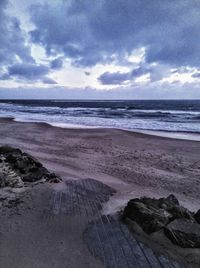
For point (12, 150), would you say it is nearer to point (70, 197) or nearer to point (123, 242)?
point (70, 197)

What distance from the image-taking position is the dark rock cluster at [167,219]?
127 inches

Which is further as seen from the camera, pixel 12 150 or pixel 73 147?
pixel 73 147

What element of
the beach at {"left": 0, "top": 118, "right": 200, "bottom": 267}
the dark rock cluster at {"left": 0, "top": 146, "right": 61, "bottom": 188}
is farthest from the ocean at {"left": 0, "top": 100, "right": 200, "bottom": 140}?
the dark rock cluster at {"left": 0, "top": 146, "right": 61, "bottom": 188}

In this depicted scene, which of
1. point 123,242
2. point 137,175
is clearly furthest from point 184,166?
point 123,242

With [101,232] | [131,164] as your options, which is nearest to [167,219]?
[101,232]

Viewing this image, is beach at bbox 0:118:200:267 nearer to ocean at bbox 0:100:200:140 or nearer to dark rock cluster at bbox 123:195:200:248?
dark rock cluster at bbox 123:195:200:248

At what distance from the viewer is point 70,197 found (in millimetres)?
4699

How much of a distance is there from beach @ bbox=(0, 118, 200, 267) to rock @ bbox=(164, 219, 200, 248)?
1.17 m

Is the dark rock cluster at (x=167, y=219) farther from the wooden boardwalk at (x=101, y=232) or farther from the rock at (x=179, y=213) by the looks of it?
the wooden boardwalk at (x=101, y=232)

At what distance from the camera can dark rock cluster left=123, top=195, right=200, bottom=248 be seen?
323 centimetres

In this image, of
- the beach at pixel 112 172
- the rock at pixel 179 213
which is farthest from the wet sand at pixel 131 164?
the rock at pixel 179 213

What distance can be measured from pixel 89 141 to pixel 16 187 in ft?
26.1

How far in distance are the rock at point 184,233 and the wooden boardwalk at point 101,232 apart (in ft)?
1.30

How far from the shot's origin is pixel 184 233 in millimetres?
3270
